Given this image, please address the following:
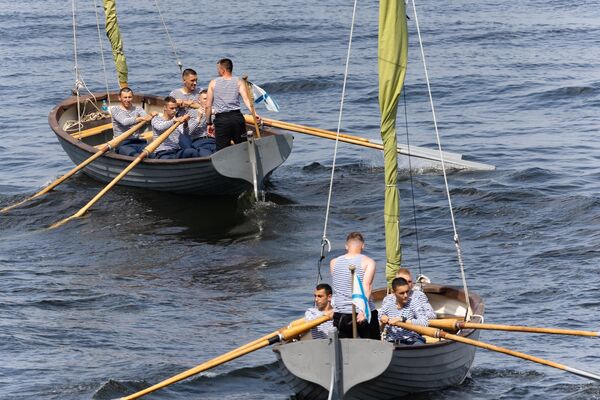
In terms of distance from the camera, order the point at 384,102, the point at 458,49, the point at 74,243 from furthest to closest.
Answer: the point at 458,49 < the point at 74,243 < the point at 384,102

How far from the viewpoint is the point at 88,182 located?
26859 mm

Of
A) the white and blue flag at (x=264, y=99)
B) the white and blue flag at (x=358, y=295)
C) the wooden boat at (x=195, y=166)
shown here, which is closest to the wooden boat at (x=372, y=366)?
the white and blue flag at (x=358, y=295)

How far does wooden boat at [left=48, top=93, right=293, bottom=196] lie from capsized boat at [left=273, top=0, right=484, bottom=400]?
722 centimetres

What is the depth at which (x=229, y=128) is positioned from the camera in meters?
22.7

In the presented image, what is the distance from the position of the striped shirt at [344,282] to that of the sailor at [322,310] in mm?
235

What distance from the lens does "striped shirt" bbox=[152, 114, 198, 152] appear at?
76.4 feet

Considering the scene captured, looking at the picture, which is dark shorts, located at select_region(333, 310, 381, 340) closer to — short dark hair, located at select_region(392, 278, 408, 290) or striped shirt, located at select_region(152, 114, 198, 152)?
short dark hair, located at select_region(392, 278, 408, 290)

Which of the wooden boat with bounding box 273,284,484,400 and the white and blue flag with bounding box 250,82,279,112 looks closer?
the wooden boat with bounding box 273,284,484,400

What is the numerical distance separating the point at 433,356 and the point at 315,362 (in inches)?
67.0

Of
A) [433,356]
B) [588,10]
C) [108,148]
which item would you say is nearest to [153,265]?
[108,148]

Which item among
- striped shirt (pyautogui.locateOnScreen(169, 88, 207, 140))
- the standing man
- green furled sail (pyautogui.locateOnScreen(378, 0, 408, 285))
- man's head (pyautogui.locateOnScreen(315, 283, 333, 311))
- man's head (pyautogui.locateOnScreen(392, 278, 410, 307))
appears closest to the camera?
man's head (pyautogui.locateOnScreen(315, 283, 333, 311))

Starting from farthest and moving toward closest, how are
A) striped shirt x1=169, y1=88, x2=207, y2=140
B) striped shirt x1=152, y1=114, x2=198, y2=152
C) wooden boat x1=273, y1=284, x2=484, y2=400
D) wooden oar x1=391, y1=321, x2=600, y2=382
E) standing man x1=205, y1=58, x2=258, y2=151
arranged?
striped shirt x1=169, y1=88, x2=207, y2=140, striped shirt x1=152, y1=114, x2=198, y2=152, standing man x1=205, y1=58, x2=258, y2=151, wooden oar x1=391, y1=321, x2=600, y2=382, wooden boat x1=273, y1=284, x2=484, y2=400

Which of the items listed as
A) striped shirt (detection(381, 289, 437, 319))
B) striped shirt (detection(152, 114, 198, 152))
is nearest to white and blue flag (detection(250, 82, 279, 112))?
striped shirt (detection(152, 114, 198, 152))

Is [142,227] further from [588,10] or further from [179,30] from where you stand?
[588,10]
